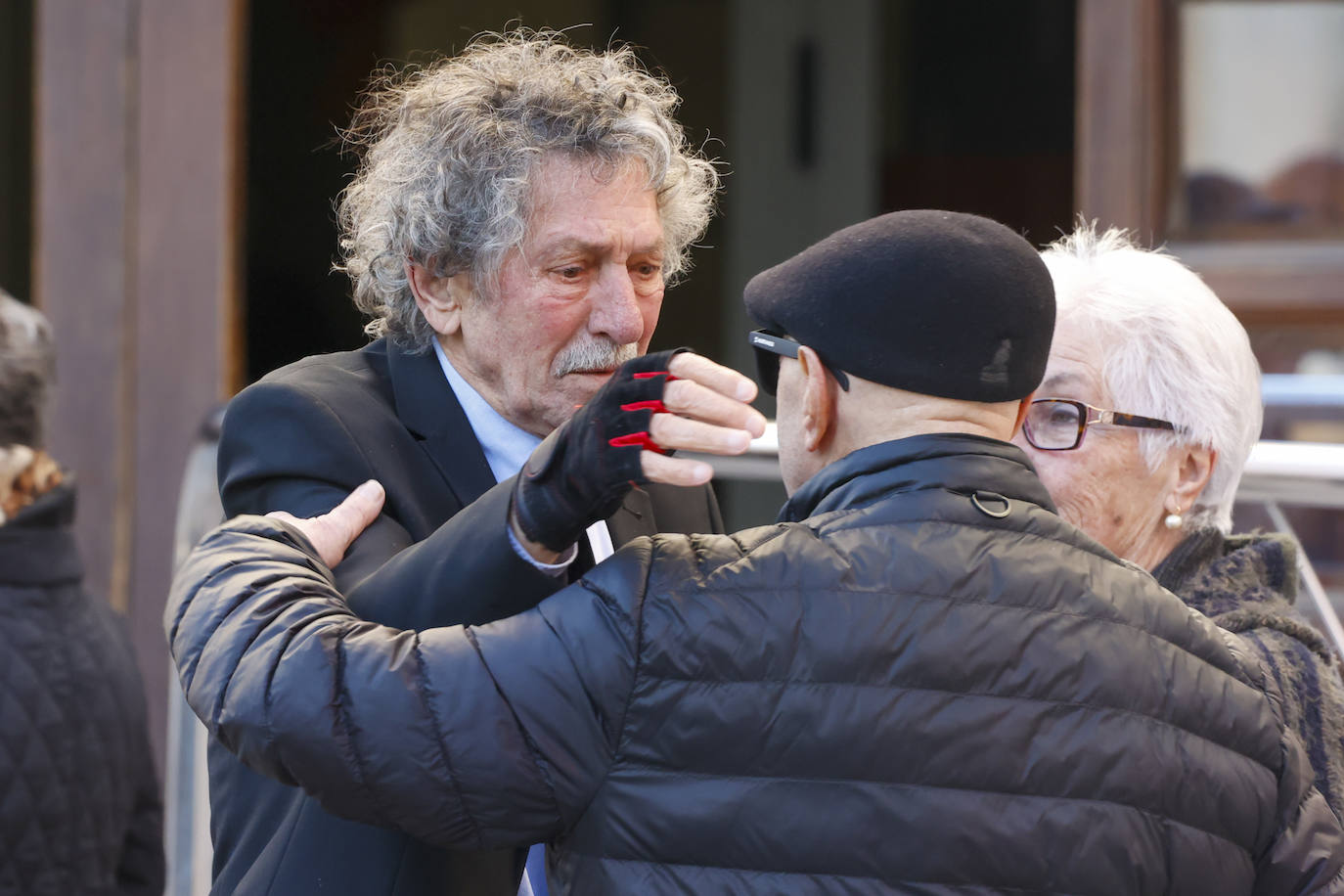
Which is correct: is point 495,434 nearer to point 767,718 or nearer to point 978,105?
point 767,718

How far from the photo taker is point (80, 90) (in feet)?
12.7

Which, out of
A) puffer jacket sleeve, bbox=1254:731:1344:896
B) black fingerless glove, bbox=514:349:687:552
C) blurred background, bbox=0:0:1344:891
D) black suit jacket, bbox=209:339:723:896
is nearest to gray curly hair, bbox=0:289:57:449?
blurred background, bbox=0:0:1344:891

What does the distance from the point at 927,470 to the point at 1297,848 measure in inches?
19.4

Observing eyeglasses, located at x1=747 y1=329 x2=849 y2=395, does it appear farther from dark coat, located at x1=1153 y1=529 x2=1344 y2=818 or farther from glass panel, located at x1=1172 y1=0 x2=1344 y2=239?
glass panel, located at x1=1172 y1=0 x2=1344 y2=239

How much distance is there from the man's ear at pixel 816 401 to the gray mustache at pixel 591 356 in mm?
480

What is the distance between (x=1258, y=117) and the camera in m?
3.73

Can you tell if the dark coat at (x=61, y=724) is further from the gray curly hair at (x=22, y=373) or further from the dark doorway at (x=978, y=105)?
the dark doorway at (x=978, y=105)

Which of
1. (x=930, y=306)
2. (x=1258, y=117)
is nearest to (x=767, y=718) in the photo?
(x=930, y=306)

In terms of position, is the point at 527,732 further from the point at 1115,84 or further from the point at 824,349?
the point at 1115,84

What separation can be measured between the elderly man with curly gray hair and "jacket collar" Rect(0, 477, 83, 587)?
0.66 m

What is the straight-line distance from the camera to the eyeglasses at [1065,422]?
179cm

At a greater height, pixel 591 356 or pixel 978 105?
pixel 978 105

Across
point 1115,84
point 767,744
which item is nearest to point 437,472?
point 767,744

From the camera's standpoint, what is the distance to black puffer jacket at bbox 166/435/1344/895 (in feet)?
3.70
